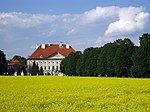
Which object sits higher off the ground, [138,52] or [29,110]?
[138,52]

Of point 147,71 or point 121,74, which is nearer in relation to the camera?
point 147,71

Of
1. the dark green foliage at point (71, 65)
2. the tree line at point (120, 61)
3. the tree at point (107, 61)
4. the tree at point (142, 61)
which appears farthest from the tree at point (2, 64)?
the tree at point (142, 61)

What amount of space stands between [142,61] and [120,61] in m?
10.5

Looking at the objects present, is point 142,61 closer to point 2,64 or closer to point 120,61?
point 120,61

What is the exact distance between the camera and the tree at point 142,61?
94.9 m

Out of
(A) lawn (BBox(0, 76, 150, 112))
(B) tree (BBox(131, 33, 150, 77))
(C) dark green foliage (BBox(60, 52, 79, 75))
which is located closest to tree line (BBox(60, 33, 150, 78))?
(B) tree (BBox(131, 33, 150, 77))

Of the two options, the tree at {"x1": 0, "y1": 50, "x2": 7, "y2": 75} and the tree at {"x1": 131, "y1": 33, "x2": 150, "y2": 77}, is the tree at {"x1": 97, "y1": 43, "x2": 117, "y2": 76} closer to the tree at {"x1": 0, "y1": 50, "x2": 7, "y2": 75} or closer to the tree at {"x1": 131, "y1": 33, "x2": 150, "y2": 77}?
the tree at {"x1": 131, "y1": 33, "x2": 150, "y2": 77}

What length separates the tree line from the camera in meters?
96.2

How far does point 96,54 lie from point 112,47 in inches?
679

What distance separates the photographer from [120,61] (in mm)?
104875

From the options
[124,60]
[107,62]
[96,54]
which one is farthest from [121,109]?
[96,54]

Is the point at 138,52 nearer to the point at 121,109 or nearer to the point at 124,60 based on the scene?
the point at 124,60

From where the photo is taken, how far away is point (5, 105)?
19.0m

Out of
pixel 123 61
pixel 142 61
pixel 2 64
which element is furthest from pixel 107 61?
pixel 2 64
